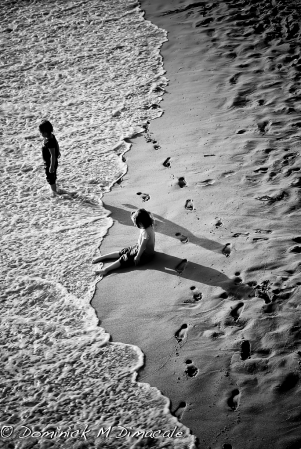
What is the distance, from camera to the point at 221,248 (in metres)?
6.01

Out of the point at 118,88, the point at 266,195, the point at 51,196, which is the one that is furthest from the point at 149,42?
the point at 266,195

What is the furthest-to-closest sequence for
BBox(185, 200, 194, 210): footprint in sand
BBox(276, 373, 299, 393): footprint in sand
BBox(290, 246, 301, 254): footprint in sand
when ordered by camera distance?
BBox(185, 200, 194, 210): footprint in sand < BBox(290, 246, 301, 254): footprint in sand < BBox(276, 373, 299, 393): footprint in sand

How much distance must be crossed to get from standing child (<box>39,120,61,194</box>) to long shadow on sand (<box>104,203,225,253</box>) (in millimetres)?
1048

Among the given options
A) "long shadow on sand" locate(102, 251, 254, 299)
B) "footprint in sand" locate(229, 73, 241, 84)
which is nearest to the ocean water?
"long shadow on sand" locate(102, 251, 254, 299)

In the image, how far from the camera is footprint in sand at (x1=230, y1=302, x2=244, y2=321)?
5.05 meters

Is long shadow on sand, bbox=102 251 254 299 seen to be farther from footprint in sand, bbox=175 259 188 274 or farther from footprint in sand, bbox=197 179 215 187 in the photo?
footprint in sand, bbox=197 179 215 187

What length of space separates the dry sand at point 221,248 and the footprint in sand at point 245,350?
11 millimetres

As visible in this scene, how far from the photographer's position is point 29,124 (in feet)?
32.5

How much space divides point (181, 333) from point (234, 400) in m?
0.96

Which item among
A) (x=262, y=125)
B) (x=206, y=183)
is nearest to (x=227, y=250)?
(x=206, y=183)

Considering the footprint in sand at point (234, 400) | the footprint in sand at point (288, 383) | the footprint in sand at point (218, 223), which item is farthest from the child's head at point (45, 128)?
the footprint in sand at point (288, 383)

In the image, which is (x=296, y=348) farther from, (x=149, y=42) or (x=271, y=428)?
(x=149, y=42)

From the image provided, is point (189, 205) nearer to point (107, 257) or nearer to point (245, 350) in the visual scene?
point (107, 257)

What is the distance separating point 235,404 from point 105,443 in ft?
4.22
